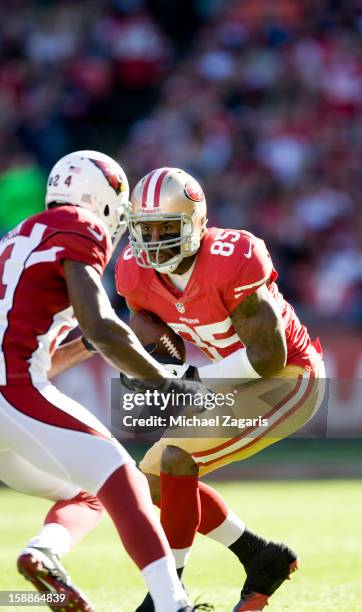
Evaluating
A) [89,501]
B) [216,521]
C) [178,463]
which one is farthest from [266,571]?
[89,501]

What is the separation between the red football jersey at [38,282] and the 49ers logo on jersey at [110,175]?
11.4 inches

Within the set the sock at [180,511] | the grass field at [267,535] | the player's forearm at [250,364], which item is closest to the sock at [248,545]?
the grass field at [267,535]

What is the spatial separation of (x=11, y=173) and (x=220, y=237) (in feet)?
23.9

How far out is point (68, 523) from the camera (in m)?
4.23

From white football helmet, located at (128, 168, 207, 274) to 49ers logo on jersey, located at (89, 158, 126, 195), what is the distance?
43cm

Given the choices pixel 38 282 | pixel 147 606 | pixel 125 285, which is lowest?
pixel 147 606

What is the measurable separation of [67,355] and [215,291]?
2.32ft

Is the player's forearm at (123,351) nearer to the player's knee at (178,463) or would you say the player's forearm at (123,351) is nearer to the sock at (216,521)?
the player's knee at (178,463)

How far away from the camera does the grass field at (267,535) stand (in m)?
5.37

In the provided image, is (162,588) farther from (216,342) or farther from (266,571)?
(216,342)

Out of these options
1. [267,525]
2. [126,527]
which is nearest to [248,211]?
[267,525]

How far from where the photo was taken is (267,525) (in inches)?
310

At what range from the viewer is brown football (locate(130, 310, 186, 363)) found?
5.20m

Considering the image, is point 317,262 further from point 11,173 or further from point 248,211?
point 11,173
